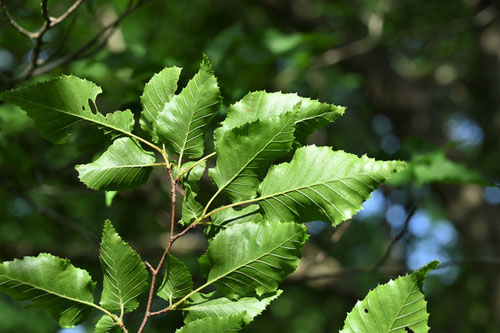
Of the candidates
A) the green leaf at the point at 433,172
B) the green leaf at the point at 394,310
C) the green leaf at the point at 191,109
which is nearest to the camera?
the green leaf at the point at 394,310

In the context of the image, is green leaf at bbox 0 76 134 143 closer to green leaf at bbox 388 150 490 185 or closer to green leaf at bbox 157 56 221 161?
green leaf at bbox 157 56 221 161

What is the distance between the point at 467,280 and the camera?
815 centimetres

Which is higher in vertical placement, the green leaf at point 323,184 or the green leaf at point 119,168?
the green leaf at point 119,168

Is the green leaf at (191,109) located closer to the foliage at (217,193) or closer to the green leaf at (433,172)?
the foliage at (217,193)

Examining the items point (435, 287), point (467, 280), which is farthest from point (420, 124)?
point (435, 287)

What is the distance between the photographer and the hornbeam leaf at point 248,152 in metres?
0.55

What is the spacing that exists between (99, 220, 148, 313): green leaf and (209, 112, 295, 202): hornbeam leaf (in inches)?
5.7

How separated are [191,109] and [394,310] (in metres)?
0.36

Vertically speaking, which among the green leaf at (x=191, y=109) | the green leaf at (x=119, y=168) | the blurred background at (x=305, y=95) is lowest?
the blurred background at (x=305, y=95)

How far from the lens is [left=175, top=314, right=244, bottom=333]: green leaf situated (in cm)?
52

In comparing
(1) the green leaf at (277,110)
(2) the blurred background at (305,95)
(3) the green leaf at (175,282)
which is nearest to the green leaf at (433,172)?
(2) the blurred background at (305,95)

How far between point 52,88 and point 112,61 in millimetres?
1131

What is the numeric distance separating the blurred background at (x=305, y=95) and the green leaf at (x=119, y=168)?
0.44 meters

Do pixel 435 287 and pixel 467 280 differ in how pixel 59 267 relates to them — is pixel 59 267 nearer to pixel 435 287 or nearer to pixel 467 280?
pixel 467 280
